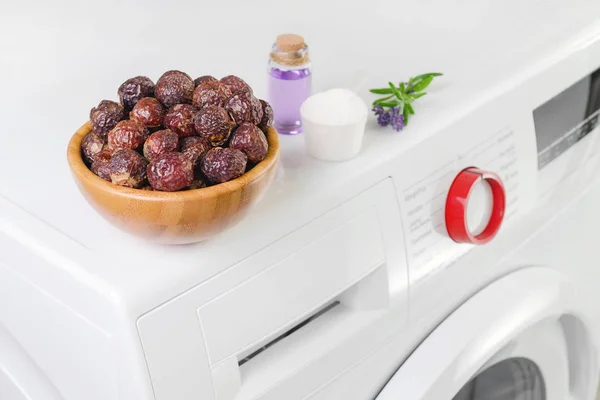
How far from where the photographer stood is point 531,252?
0.96 meters

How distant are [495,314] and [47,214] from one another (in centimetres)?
51

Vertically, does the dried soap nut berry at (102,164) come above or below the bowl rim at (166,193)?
above

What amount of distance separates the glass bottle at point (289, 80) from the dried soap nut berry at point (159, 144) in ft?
0.70

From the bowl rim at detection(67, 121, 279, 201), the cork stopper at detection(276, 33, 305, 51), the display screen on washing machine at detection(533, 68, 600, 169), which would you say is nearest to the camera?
the bowl rim at detection(67, 121, 279, 201)

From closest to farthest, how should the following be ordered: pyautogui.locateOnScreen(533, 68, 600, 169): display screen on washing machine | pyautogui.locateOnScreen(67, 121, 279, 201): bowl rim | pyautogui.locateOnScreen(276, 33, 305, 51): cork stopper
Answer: pyautogui.locateOnScreen(67, 121, 279, 201): bowl rim → pyautogui.locateOnScreen(276, 33, 305, 51): cork stopper → pyautogui.locateOnScreen(533, 68, 600, 169): display screen on washing machine

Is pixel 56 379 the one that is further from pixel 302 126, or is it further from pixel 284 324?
pixel 302 126

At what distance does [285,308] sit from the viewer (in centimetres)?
67

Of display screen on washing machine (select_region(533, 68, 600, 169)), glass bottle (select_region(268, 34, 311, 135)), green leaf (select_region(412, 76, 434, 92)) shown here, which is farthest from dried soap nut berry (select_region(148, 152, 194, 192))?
display screen on washing machine (select_region(533, 68, 600, 169))

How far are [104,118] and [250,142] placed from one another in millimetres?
125

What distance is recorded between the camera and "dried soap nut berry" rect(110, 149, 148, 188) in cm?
56

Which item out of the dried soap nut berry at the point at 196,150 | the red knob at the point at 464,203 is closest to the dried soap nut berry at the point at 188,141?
the dried soap nut berry at the point at 196,150

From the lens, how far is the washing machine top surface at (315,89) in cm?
62

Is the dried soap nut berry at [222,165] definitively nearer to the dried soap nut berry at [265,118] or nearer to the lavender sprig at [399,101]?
the dried soap nut berry at [265,118]

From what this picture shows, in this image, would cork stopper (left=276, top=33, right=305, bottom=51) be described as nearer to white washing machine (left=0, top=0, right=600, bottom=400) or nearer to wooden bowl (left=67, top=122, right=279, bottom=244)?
white washing machine (left=0, top=0, right=600, bottom=400)
